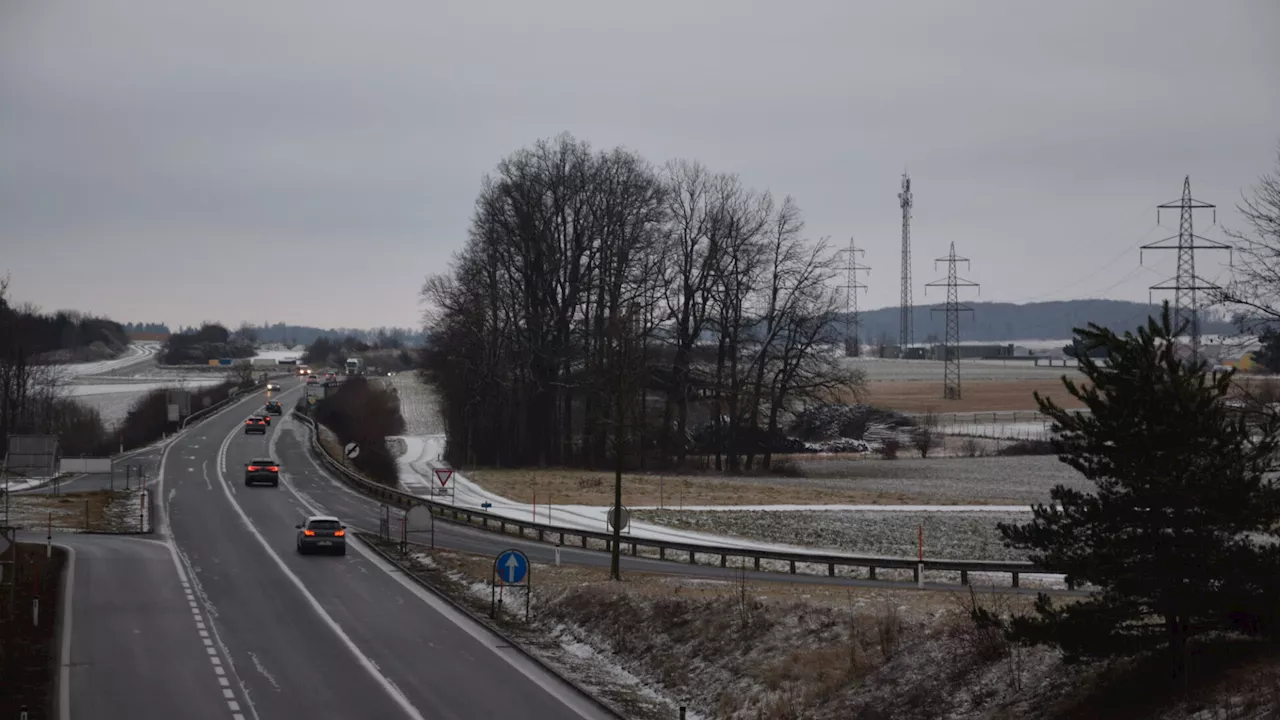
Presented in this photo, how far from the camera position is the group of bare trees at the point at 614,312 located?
68.5 metres

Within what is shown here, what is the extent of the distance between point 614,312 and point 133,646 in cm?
4399

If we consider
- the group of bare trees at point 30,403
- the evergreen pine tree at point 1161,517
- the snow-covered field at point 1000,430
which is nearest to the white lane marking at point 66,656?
the evergreen pine tree at point 1161,517

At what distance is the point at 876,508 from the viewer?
49438mm

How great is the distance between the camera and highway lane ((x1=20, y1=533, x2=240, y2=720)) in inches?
734

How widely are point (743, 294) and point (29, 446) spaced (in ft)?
131

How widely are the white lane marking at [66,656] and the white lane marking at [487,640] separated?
7364 mm

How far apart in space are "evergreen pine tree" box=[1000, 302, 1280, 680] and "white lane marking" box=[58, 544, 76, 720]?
14.0m

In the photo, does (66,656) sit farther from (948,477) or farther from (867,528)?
(948,477)

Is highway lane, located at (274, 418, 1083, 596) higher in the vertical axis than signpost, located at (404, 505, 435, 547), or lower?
lower

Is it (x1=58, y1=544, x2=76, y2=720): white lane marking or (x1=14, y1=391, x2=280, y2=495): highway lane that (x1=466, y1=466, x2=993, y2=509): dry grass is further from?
(x1=58, y1=544, x2=76, y2=720): white lane marking

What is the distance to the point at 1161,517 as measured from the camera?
1355cm

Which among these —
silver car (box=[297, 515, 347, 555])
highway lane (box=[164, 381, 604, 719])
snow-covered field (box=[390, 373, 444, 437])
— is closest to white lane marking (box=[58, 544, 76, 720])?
highway lane (box=[164, 381, 604, 719])

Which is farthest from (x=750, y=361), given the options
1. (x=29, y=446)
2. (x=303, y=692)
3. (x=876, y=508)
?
(x=303, y=692)

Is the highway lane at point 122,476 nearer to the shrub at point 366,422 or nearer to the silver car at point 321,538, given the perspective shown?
the shrub at point 366,422
